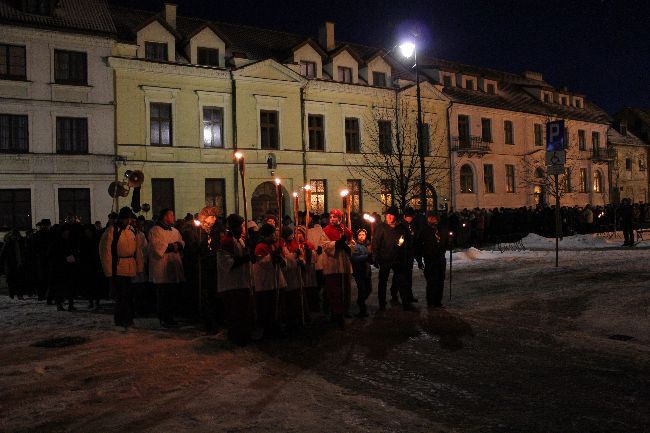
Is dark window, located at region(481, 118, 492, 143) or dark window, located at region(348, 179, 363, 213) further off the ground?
dark window, located at region(481, 118, 492, 143)

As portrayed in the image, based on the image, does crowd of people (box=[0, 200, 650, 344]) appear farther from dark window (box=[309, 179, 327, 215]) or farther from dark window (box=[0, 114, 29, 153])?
dark window (box=[309, 179, 327, 215])

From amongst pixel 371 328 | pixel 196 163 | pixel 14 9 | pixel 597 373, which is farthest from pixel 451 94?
pixel 597 373

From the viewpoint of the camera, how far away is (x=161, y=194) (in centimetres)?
2773

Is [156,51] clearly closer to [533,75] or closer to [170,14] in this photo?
[170,14]

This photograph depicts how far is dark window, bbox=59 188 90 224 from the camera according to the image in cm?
2558

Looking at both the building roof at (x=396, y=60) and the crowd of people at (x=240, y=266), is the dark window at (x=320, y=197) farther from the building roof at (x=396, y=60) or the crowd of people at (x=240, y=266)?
the crowd of people at (x=240, y=266)

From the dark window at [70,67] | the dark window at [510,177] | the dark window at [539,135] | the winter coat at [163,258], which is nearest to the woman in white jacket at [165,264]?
the winter coat at [163,258]

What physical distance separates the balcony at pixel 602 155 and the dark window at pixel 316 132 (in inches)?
1038

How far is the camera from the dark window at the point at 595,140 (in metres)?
48.9

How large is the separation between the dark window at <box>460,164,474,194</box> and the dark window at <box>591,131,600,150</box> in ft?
51.2

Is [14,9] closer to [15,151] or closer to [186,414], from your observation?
[15,151]

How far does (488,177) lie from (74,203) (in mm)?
26711

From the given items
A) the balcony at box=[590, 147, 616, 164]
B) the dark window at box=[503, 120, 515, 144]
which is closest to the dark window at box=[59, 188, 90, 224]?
the dark window at box=[503, 120, 515, 144]

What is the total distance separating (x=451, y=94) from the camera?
Answer: 39094mm
